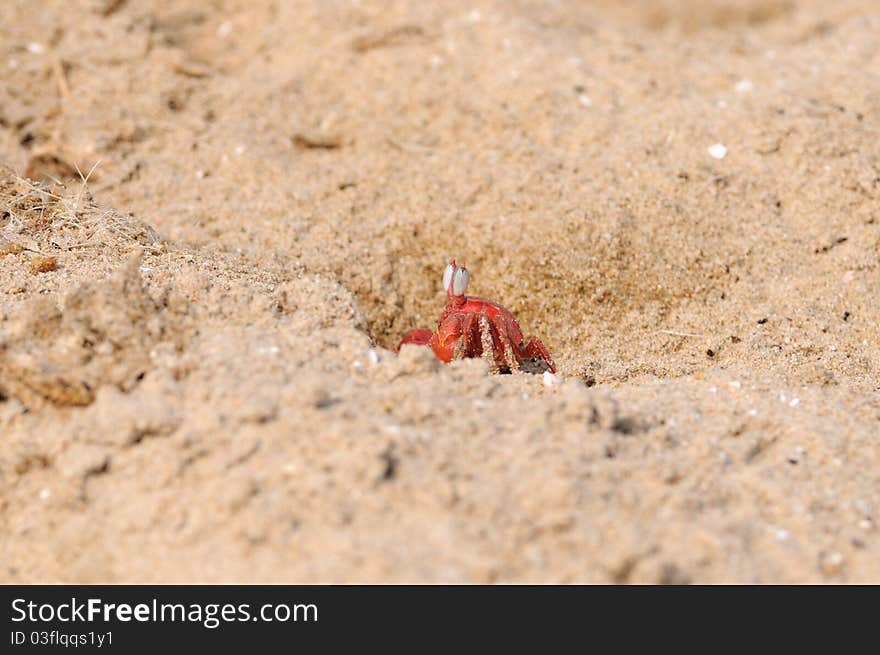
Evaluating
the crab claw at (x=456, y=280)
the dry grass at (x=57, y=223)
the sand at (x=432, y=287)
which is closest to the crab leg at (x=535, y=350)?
the sand at (x=432, y=287)

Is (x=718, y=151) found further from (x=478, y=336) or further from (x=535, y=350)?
(x=478, y=336)

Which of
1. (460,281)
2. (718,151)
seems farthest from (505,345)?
(718,151)

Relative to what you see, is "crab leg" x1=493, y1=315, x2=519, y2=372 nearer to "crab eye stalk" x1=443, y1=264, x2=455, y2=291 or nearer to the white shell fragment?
"crab eye stalk" x1=443, y1=264, x2=455, y2=291

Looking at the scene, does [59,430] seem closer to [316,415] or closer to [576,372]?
[316,415]

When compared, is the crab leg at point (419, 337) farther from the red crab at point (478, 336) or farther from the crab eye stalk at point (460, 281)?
the crab eye stalk at point (460, 281)

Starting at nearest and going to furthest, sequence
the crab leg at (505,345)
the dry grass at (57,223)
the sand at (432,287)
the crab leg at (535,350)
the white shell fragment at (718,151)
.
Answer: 1. the sand at (432,287)
2. the dry grass at (57,223)
3. the crab leg at (505,345)
4. the crab leg at (535,350)
5. the white shell fragment at (718,151)
